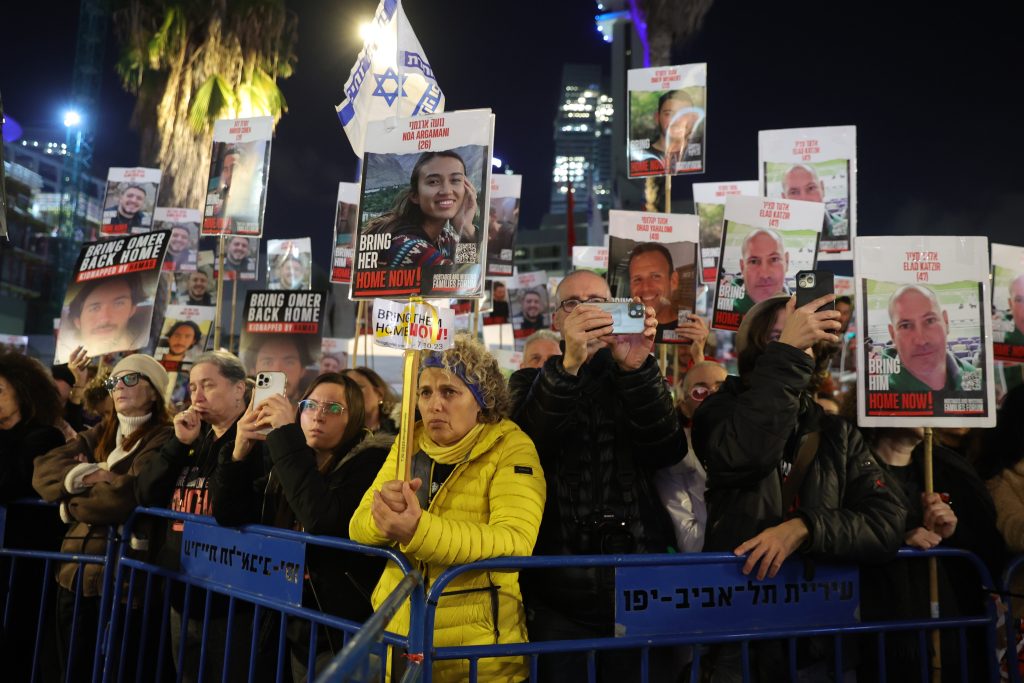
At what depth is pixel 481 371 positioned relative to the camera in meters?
2.47

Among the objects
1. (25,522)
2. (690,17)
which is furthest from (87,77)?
(25,522)

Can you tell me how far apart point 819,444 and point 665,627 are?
834 mm

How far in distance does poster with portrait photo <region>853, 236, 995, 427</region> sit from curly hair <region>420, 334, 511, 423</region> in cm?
133

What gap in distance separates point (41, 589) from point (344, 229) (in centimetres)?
539

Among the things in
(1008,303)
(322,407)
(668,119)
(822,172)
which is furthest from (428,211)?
(1008,303)

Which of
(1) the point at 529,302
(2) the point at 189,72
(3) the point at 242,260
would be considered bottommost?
(1) the point at 529,302

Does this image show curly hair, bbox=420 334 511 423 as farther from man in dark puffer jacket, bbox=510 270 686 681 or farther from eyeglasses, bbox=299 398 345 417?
eyeglasses, bbox=299 398 345 417

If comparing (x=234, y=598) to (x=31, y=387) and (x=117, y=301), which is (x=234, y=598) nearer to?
(x=31, y=387)

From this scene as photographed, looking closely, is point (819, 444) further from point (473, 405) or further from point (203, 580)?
point (203, 580)

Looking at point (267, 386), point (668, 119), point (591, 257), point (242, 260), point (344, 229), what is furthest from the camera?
point (242, 260)

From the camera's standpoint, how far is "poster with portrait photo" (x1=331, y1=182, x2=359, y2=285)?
823 centimetres

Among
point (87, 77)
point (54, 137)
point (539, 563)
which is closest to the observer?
point (539, 563)

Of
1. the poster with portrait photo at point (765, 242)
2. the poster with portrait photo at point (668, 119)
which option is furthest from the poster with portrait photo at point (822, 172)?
the poster with portrait photo at point (765, 242)

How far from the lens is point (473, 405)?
2449mm
